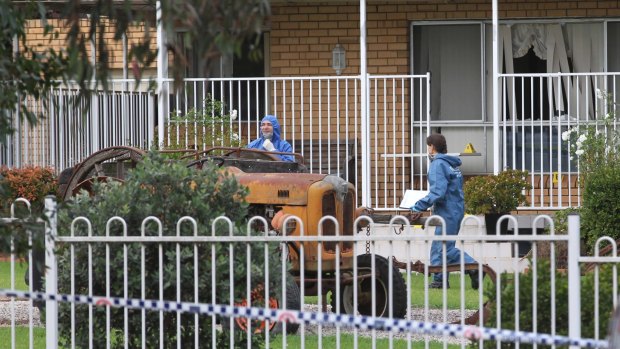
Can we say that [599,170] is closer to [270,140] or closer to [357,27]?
[270,140]

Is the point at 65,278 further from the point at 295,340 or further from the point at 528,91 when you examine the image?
the point at 528,91

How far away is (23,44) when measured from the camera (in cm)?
589

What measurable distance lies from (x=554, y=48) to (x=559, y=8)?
55 cm

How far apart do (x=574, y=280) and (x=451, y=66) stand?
39.1 ft

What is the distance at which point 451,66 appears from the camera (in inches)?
742

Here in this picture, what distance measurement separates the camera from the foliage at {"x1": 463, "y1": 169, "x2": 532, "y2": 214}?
16.0 m

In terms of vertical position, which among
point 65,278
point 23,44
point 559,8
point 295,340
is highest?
point 559,8

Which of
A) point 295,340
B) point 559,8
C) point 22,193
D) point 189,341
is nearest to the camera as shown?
point 189,341

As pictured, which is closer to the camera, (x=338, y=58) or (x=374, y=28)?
(x=338, y=58)

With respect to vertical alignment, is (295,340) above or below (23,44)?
below

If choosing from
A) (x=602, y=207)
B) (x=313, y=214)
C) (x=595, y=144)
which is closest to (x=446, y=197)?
(x=602, y=207)

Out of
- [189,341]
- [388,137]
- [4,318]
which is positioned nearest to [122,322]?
[189,341]

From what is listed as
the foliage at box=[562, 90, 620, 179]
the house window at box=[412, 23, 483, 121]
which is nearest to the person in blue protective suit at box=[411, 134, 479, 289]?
the foliage at box=[562, 90, 620, 179]

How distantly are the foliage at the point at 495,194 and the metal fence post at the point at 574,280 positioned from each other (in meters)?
8.84
